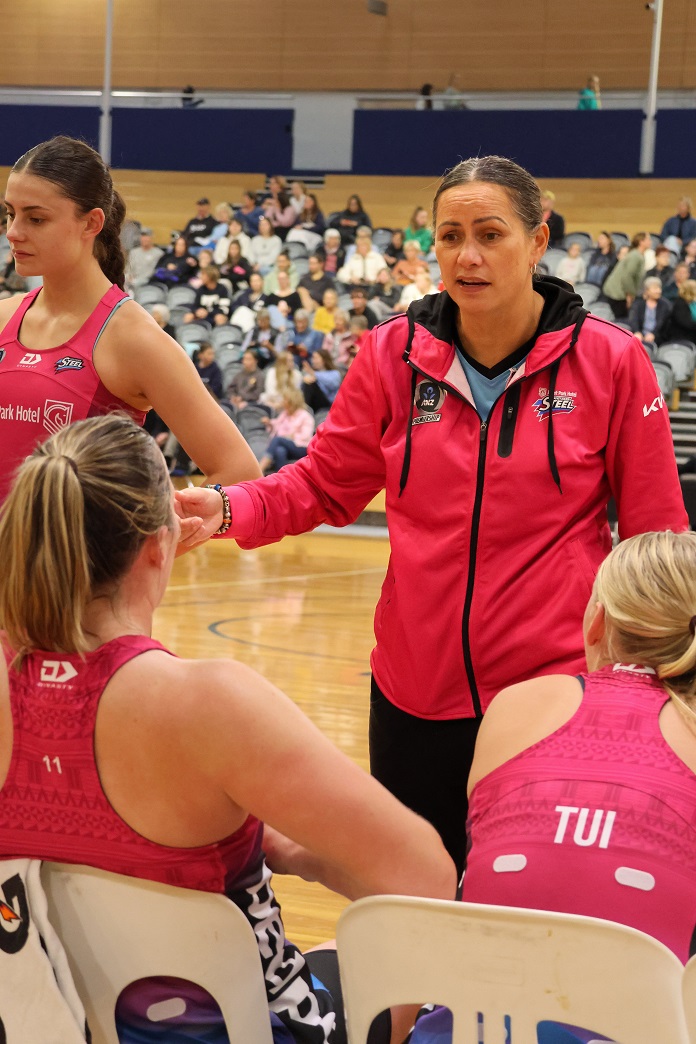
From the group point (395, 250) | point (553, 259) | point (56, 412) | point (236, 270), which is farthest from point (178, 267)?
point (56, 412)

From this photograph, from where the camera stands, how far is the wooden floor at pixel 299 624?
4.30m

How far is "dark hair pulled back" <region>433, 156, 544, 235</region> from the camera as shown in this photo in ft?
6.44

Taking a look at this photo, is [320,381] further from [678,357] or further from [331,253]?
[678,357]

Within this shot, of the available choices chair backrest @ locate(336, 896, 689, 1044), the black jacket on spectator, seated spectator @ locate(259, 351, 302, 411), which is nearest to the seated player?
chair backrest @ locate(336, 896, 689, 1044)

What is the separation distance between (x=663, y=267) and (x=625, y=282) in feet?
A: 1.13

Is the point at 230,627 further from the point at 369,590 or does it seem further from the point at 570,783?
the point at 570,783

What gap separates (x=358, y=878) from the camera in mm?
1282

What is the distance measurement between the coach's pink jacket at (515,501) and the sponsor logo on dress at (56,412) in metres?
0.54

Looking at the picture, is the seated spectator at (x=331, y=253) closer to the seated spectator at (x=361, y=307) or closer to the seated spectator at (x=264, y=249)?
the seated spectator at (x=264, y=249)

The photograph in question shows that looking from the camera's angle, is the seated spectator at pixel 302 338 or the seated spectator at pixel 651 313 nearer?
the seated spectator at pixel 651 313

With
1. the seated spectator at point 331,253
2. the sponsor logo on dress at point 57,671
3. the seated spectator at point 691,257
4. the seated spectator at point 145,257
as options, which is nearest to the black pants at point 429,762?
the sponsor logo on dress at point 57,671

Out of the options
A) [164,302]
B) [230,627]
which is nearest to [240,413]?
[164,302]

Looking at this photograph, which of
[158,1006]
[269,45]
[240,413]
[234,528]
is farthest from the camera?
[269,45]

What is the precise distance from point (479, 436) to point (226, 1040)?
1.03 meters
